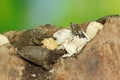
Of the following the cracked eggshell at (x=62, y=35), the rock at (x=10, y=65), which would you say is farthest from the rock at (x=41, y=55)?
the cracked eggshell at (x=62, y=35)

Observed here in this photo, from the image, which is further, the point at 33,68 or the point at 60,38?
the point at 60,38

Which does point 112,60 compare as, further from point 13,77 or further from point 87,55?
point 13,77

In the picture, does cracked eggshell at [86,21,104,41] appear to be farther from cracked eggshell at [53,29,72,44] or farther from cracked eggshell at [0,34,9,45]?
cracked eggshell at [0,34,9,45]

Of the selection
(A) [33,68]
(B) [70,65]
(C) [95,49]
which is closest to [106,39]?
(C) [95,49]

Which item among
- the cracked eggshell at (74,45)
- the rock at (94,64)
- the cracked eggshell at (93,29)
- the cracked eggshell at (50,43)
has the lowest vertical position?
the rock at (94,64)

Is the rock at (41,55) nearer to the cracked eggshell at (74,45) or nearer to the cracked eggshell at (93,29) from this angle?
the cracked eggshell at (74,45)

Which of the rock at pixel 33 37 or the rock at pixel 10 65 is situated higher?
the rock at pixel 33 37

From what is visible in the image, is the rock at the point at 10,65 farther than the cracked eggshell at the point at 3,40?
No

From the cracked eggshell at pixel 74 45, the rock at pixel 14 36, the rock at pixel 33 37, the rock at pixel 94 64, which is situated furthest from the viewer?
the rock at pixel 14 36
